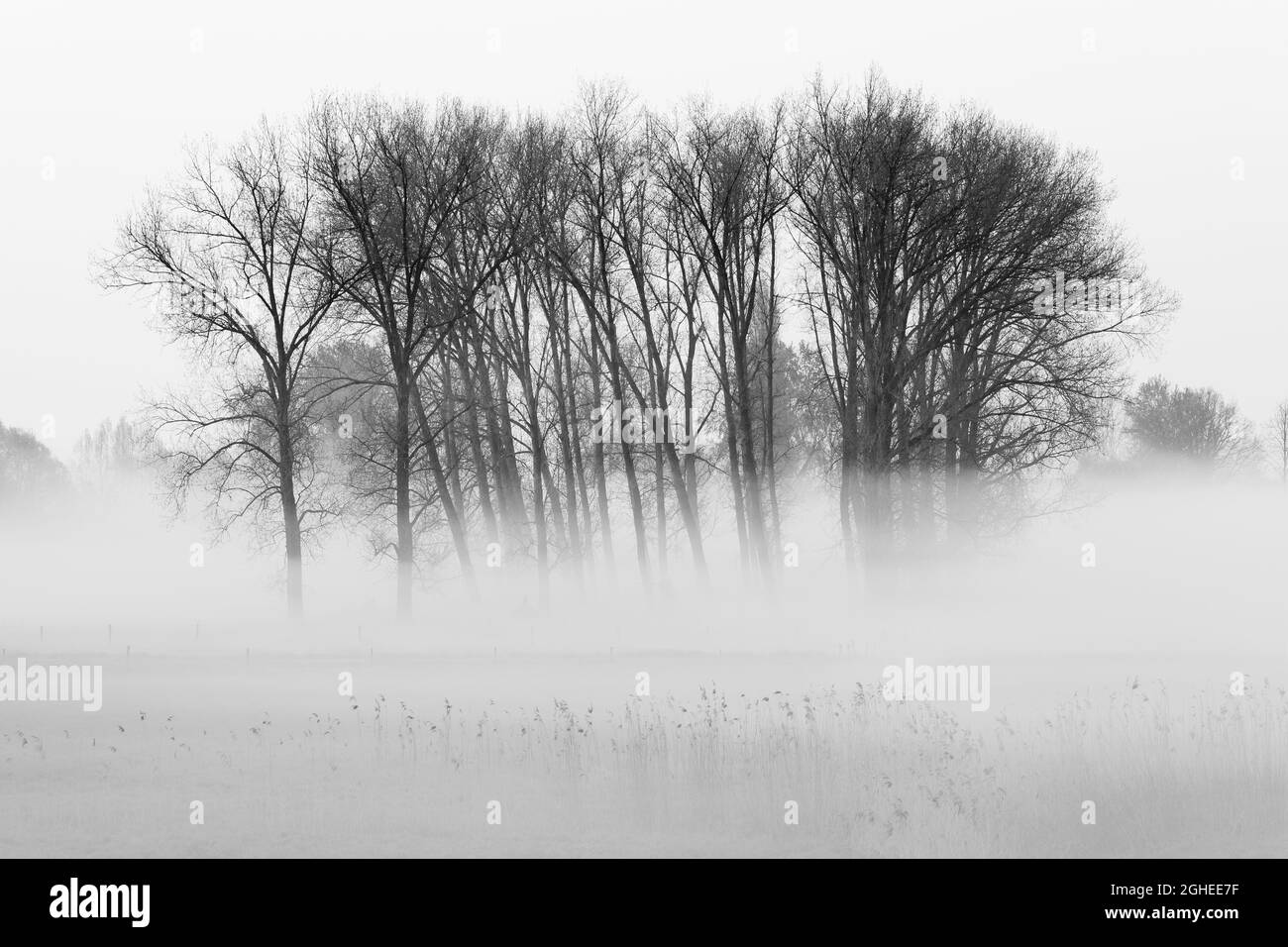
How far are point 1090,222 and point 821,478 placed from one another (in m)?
24.9

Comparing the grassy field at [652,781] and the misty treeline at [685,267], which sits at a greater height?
the misty treeline at [685,267]

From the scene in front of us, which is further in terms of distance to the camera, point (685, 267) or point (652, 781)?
point (685, 267)

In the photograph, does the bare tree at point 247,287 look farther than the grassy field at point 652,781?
Yes

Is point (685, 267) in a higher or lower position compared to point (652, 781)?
higher

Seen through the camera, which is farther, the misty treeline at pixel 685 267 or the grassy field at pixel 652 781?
the misty treeline at pixel 685 267

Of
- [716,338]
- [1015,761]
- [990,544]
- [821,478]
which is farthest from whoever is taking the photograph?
[821,478]

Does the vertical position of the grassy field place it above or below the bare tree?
below

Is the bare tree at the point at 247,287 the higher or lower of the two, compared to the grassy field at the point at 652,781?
higher

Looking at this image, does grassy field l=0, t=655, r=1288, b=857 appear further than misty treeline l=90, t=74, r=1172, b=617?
No

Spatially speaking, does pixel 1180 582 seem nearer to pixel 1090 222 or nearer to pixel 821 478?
pixel 1090 222

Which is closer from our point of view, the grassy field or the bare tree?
the grassy field
